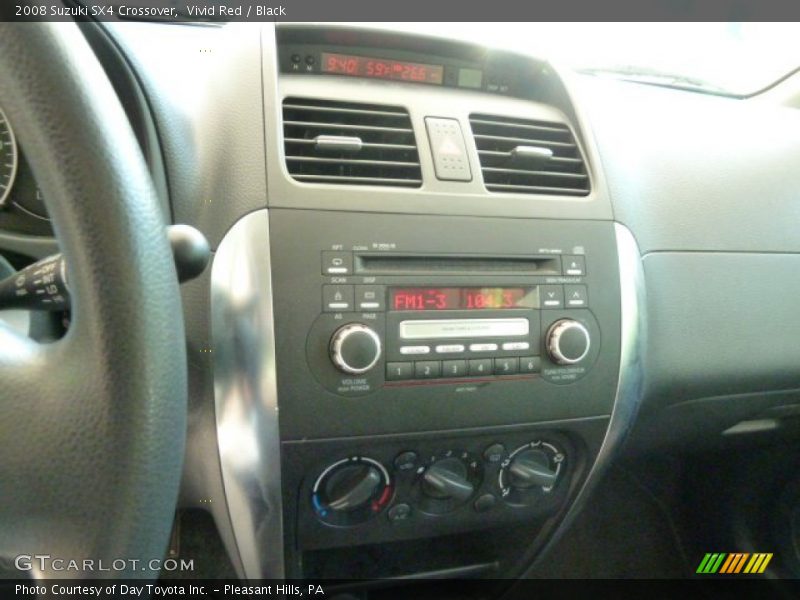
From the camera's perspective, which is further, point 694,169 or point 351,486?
point 694,169

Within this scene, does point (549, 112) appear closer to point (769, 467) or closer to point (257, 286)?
point (257, 286)

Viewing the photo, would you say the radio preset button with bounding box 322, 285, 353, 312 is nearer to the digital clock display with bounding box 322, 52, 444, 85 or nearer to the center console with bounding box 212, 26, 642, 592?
the center console with bounding box 212, 26, 642, 592

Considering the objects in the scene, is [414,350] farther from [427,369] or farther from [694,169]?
[694,169]

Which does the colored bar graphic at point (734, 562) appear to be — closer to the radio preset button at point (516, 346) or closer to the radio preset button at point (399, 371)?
the radio preset button at point (516, 346)

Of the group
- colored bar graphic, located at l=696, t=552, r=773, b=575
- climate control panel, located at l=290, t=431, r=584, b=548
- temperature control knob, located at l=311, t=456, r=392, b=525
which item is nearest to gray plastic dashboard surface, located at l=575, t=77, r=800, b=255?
climate control panel, located at l=290, t=431, r=584, b=548

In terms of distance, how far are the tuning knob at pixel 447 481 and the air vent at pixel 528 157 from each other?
0.36 metres

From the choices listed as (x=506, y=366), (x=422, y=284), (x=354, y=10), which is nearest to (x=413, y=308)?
(x=422, y=284)

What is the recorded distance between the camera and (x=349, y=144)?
0.84 metres

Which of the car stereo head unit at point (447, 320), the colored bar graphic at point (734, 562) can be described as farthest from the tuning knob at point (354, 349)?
the colored bar graphic at point (734, 562)

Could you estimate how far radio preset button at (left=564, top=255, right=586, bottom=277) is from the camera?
3.00 ft

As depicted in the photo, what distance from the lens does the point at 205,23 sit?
99cm

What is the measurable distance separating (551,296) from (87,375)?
1.96 ft

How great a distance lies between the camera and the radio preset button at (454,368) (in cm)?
84

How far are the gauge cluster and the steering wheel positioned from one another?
44 centimetres
